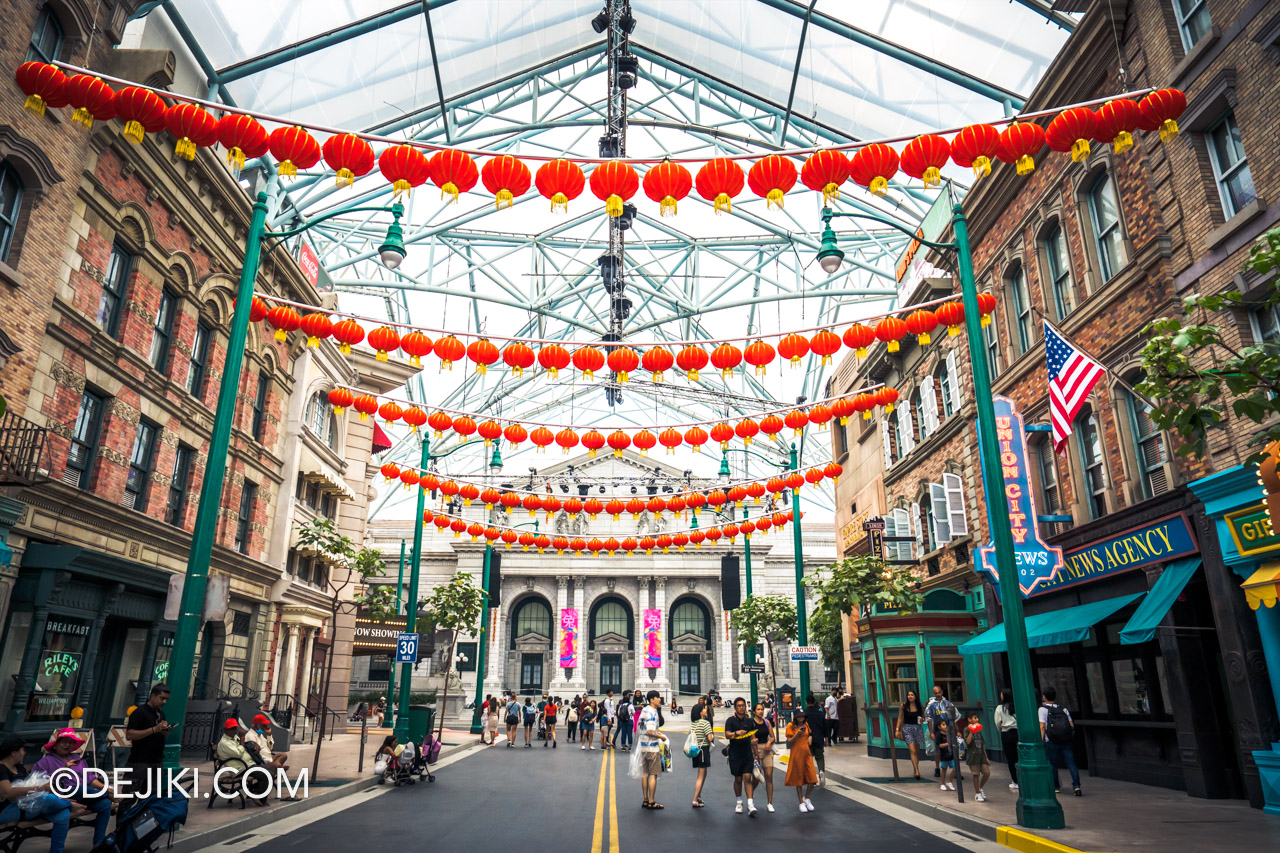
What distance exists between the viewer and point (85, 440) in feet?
53.9

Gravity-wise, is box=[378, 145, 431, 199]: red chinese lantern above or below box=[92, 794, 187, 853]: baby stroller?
above

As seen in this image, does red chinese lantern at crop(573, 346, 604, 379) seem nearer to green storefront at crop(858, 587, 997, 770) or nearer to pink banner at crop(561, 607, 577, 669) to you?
green storefront at crop(858, 587, 997, 770)

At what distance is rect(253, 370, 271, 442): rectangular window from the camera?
982 inches

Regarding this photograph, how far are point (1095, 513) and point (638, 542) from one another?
17976 millimetres

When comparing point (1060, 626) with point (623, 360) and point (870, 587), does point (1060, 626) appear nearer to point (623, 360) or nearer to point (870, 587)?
point (870, 587)

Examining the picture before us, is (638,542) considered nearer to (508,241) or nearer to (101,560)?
(508,241)

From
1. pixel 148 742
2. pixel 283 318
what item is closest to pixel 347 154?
pixel 283 318

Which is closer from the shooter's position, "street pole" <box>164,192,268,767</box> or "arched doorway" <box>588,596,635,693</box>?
"street pole" <box>164,192,268,767</box>

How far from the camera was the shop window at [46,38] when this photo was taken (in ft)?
45.6

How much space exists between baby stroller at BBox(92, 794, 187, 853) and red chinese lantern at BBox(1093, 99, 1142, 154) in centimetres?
1364

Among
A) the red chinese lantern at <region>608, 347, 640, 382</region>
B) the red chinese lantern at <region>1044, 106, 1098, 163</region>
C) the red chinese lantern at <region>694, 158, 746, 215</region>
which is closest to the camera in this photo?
the red chinese lantern at <region>1044, 106, 1098, 163</region>

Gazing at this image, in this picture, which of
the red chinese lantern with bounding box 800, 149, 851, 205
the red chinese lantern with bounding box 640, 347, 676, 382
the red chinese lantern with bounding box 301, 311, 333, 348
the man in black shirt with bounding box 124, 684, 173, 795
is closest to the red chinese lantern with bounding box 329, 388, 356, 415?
the red chinese lantern with bounding box 301, 311, 333, 348

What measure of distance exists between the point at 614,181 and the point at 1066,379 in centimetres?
830

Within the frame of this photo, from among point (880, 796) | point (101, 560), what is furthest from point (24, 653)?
point (880, 796)
